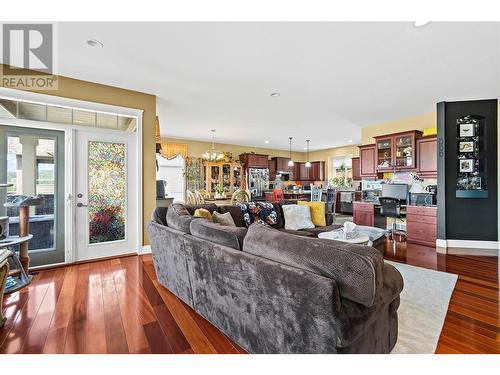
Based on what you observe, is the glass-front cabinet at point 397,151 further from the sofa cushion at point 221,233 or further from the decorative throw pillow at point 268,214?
the sofa cushion at point 221,233

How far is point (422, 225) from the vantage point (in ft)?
15.1

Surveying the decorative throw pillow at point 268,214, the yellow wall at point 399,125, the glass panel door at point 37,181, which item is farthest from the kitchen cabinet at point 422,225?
the glass panel door at point 37,181

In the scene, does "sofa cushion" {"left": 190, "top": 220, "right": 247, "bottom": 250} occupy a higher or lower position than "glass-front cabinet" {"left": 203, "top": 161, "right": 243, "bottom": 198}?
lower

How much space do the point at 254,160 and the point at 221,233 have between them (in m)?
7.41

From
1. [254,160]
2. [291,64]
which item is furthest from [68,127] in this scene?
[254,160]

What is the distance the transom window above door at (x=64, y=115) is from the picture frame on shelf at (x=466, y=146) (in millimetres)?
5620

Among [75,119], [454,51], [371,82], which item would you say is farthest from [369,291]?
[75,119]

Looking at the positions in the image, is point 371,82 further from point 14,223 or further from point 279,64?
point 14,223

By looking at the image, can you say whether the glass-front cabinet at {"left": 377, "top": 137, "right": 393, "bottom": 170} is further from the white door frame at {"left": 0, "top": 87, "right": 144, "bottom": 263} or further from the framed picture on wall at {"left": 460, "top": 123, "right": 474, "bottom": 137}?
the white door frame at {"left": 0, "top": 87, "right": 144, "bottom": 263}

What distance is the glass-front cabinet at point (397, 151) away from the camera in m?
5.08

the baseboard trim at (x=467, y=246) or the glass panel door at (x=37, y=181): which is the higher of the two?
the glass panel door at (x=37, y=181)

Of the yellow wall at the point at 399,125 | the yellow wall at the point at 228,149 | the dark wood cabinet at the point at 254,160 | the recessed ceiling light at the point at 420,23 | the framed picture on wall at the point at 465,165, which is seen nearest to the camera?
the recessed ceiling light at the point at 420,23

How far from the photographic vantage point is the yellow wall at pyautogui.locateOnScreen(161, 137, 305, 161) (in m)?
8.04

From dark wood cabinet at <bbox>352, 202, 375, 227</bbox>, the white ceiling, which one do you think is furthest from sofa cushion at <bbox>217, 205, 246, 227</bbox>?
dark wood cabinet at <bbox>352, 202, 375, 227</bbox>
